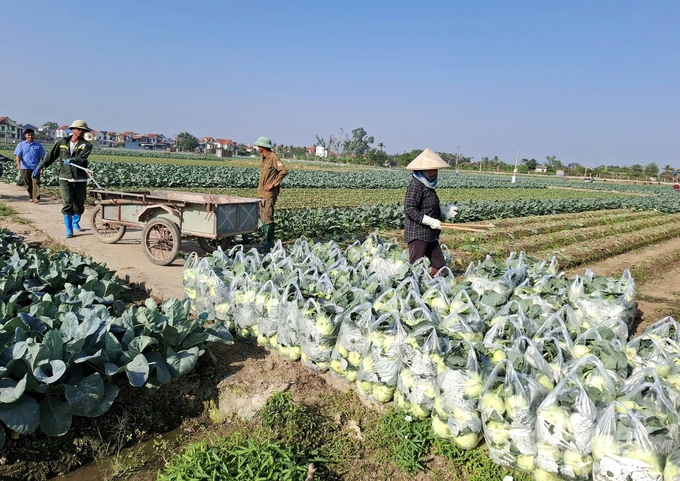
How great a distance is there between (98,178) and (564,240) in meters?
17.6

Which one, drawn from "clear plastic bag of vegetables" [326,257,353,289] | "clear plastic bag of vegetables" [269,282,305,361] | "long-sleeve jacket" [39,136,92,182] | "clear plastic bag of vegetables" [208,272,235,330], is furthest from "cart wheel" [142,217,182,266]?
"clear plastic bag of vegetables" [269,282,305,361]

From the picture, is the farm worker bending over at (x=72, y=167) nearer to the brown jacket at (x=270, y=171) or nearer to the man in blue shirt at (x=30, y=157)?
the brown jacket at (x=270, y=171)

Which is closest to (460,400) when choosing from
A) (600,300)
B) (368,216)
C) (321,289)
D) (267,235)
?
(321,289)

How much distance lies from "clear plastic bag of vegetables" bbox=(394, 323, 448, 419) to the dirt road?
3.50m

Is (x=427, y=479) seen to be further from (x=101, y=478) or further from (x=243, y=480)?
(x=101, y=478)

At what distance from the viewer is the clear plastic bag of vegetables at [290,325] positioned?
3865mm

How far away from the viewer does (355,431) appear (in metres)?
3.29

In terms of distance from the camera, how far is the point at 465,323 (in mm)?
3400

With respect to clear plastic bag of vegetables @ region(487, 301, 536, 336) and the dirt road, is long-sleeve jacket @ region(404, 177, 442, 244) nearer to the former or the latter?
clear plastic bag of vegetables @ region(487, 301, 536, 336)

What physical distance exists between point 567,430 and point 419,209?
11.3 ft

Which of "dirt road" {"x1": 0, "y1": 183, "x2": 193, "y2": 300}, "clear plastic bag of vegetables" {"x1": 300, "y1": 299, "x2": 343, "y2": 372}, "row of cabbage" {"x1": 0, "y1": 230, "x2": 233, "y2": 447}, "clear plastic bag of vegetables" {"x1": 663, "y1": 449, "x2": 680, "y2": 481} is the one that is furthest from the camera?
"dirt road" {"x1": 0, "y1": 183, "x2": 193, "y2": 300}

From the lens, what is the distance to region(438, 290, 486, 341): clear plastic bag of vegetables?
3447mm

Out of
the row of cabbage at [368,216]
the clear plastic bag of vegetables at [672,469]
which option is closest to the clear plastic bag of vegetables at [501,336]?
the clear plastic bag of vegetables at [672,469]

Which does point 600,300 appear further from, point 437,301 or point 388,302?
point 388,302
